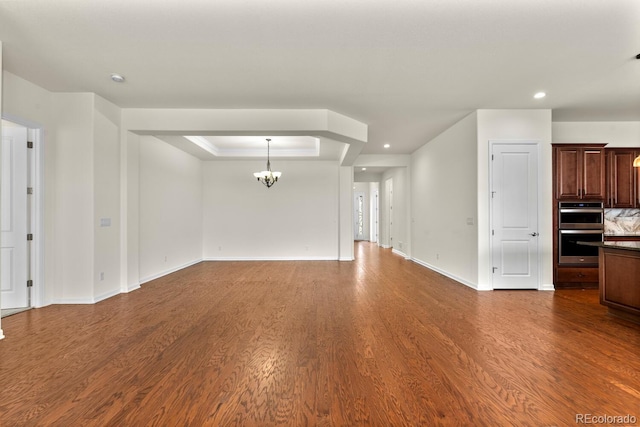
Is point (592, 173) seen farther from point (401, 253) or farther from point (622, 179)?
point (401, 253)

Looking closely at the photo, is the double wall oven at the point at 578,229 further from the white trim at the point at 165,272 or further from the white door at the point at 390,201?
the white trim at the point at 165,272

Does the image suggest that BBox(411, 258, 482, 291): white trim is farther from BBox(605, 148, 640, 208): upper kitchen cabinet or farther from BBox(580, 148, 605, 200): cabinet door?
BBox(605, 148, 640, 208): upper kitchen cabinet

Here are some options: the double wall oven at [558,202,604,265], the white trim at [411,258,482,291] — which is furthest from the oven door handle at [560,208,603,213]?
the white trim at [411,258,482,291]

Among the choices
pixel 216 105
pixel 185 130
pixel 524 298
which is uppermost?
pixel 216 105

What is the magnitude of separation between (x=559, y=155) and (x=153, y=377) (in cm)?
608

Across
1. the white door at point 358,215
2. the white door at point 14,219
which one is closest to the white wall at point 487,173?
the white door at point 14,219

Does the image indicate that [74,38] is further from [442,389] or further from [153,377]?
[442,389]

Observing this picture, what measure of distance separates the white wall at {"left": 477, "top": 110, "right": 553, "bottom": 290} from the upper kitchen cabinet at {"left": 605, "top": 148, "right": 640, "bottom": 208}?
3.92 feet

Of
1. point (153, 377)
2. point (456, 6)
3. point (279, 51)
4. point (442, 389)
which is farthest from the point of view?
point (279, 51)

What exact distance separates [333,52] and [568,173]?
438 cm

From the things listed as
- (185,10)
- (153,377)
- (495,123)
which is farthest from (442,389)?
(495,123)

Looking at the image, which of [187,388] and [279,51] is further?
[279,51]

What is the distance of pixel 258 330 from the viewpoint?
311cm

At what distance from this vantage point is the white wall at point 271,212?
8.16 meters
